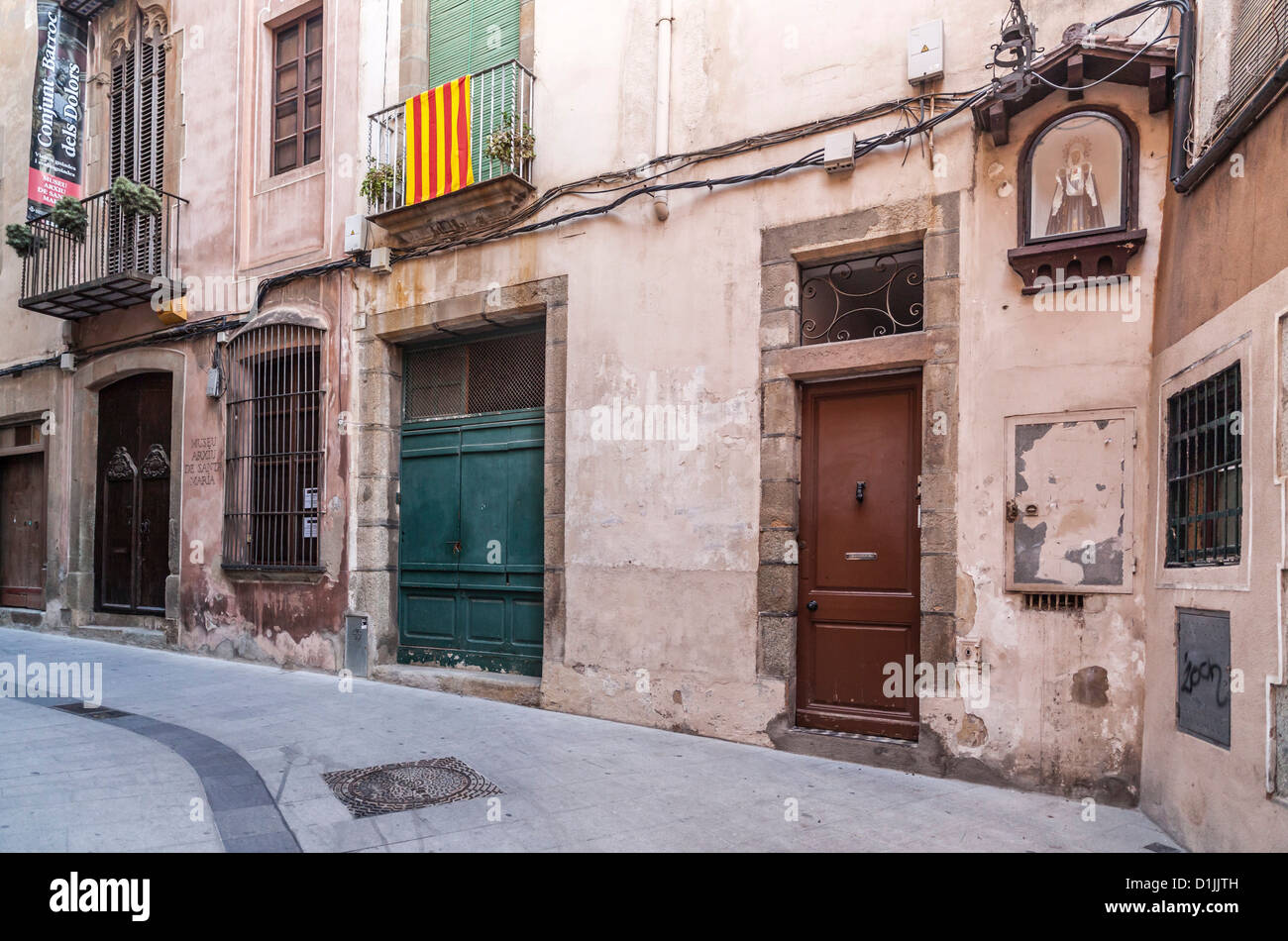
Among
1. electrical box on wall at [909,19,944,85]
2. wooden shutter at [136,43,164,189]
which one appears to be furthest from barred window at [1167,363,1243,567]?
wooden shutter at [136,43,164,189]

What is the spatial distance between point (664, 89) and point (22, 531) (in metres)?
11.3

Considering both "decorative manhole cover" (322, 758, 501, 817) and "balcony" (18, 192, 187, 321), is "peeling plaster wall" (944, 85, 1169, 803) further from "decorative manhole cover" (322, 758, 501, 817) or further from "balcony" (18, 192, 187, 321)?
"balcony" (18, 192, 187, 321)

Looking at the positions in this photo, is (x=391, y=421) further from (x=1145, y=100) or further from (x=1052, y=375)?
(x=1145, y=100)

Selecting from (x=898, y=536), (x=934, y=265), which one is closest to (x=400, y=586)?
(x=898, y=536)

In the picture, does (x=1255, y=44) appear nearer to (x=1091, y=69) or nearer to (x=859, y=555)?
(x=1091, y=69)

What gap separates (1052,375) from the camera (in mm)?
5145

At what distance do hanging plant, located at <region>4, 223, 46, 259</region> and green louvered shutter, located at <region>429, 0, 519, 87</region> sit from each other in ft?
21.1

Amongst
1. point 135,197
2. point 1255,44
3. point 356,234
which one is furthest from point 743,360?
point 135,197

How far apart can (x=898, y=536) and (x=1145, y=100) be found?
2.79 m

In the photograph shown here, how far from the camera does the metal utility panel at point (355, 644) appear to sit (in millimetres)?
8430

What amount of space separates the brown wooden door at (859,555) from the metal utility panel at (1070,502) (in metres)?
0.69

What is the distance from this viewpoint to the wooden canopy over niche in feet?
15.6

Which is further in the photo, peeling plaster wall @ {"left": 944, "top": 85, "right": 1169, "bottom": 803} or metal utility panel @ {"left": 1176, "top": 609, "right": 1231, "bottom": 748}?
peeling plaster wall @ {"left": 944, "top": 85, "right": 1169, "bottom": 803}

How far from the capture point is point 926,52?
563 cm
